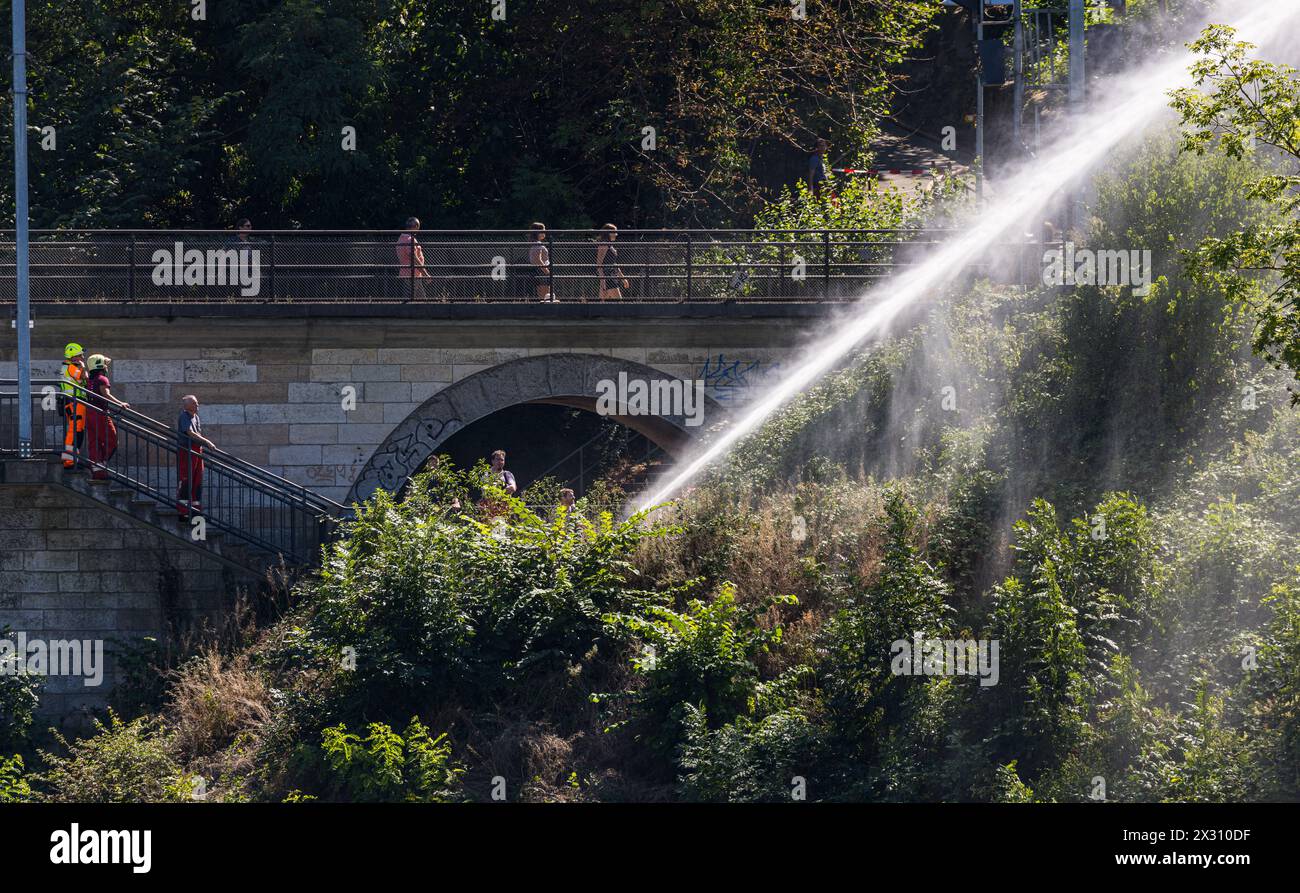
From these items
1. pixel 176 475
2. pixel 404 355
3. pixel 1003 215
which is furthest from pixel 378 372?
pixel 1003 215

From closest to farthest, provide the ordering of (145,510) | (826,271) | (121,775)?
(121,775)
(145,510)
(826,271)

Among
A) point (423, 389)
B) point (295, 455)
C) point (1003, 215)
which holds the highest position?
point (1003, 215)

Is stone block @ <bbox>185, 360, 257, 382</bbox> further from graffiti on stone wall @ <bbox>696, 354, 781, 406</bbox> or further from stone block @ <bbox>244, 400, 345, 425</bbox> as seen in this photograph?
graffiti on stone wall @ <bbox>696, 354, 781, 406</bbox>

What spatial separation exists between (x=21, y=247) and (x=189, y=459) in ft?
11.7

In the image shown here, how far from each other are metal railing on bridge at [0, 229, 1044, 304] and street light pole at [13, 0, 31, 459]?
3.01 feet

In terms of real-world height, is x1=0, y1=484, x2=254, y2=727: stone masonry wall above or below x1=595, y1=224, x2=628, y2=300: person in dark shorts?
below

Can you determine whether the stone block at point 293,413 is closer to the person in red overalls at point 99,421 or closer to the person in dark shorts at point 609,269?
the person in red overalls at point 99,421

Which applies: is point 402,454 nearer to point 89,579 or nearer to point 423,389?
point 423,389

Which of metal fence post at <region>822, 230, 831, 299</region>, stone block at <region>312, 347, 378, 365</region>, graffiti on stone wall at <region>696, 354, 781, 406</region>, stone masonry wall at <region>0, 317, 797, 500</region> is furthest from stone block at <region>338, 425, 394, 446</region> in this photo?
metal fence post at <region>822, 230, 831, 299</region>

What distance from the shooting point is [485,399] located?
77.8 feet

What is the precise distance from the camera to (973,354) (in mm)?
21922

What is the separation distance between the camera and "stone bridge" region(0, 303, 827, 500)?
23.2m

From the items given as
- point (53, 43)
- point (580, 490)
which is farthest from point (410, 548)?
point (53, 43)
